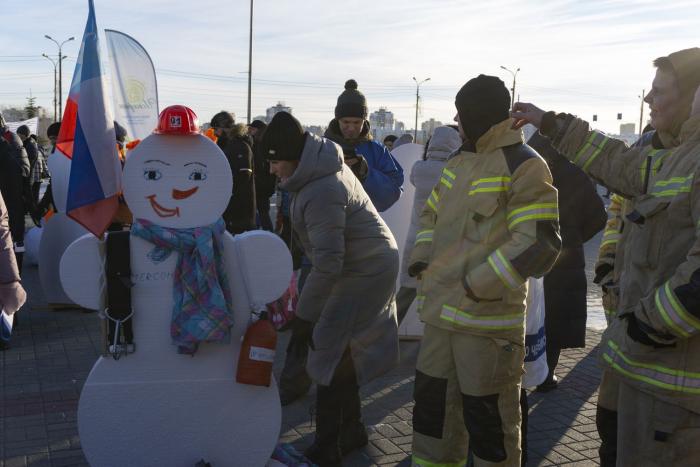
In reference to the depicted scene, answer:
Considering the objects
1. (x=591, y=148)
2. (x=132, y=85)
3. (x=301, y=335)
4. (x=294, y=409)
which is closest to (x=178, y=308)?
(x=301, y=335)

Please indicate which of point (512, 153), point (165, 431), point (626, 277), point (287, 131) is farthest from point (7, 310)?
point (626, 277)

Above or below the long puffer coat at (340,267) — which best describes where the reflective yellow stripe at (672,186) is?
above

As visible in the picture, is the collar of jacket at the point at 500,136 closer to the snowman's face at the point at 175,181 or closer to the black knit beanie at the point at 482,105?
the black knit beanie at the point at 482,105

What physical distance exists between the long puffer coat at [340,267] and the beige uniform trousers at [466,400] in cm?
80

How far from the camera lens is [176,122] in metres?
3.70

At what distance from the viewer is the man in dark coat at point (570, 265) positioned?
17.1ft

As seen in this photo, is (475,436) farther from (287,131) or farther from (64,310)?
(64,310)

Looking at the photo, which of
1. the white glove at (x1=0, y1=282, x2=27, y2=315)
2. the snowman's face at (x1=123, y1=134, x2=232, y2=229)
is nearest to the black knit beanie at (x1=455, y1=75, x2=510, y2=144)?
the snowman's face at (x1=123, y1=134, x2=232, y2=229)

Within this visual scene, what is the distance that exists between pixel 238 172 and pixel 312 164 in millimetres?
5569

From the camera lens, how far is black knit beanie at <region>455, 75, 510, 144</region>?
3.21m

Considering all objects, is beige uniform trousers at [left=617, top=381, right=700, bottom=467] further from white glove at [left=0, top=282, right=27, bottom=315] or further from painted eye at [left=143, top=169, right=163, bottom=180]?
white glove at [left=0, top=282, right=27, bottom=315]

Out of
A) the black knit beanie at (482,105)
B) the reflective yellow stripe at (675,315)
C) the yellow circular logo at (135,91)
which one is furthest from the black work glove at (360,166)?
the yellow circular logo at (135,91)

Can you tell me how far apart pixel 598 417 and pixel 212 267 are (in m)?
2.09

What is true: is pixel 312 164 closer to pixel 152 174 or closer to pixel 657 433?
pixel 152 174
